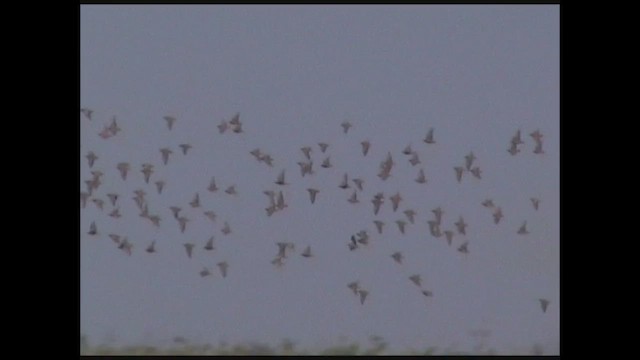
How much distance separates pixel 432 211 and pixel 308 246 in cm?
73

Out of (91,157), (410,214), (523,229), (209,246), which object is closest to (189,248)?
(209,246)

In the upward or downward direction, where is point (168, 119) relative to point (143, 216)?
upward

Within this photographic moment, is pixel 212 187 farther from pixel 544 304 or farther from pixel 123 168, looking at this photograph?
pixel 544 304

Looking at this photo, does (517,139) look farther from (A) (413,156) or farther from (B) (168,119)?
(B) (168,119)

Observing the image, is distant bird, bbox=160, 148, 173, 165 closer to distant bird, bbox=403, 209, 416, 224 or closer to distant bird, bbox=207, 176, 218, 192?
distant bird, bbox=207, 176, 218, 192

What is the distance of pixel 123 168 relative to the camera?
5344 mm

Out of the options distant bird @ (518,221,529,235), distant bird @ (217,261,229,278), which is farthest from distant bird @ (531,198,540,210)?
distant bird @ (217,261,229,278)

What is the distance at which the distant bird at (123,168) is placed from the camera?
5.34m

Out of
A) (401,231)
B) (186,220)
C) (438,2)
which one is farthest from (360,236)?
(438,2)

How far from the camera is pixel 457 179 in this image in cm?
537

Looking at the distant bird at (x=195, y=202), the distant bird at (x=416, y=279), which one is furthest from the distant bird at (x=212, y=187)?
the distant bird at (x=416, y=279)

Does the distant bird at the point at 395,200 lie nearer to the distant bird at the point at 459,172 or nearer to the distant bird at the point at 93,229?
the distant bird at the point at 459,172

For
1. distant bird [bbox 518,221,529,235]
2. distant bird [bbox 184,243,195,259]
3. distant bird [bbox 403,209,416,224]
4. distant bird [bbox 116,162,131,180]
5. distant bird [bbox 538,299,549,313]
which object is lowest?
distant bird [bbox 538,299,549,313]

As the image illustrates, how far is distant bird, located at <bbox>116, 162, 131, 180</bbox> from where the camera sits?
17.5 feet
